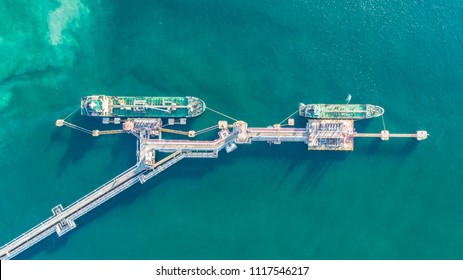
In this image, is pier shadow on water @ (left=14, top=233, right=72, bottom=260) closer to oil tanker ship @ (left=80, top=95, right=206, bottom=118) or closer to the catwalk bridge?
the catwalk bridge

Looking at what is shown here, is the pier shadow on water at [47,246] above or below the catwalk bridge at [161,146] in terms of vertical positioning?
below

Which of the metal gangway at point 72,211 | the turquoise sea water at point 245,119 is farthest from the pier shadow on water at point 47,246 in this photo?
the metal gangway at point 72,211

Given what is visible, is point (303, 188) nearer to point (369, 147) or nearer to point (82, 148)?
point (369, 147)

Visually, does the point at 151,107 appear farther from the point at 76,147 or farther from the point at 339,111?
the point at 339,111

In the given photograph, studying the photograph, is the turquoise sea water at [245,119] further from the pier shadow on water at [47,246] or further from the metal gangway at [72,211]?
the metal gangway at [72,211]

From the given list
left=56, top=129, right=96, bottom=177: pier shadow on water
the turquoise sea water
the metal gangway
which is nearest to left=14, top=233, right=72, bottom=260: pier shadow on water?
the turquoise sea water

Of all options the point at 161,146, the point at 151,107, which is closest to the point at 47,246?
the point at 161,146
